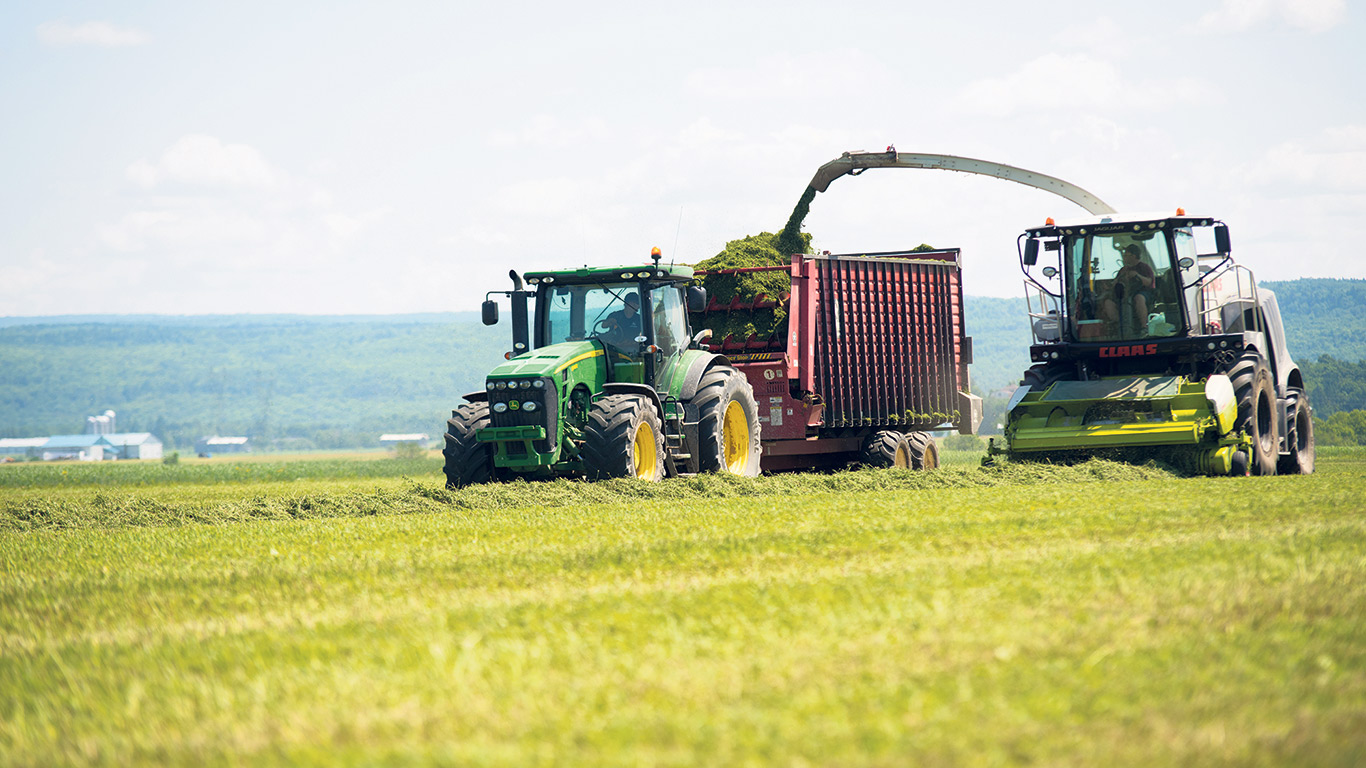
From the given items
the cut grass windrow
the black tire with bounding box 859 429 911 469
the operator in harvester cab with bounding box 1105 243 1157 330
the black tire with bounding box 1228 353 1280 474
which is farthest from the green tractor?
the black tire with bounding box 1228 353 1280 474

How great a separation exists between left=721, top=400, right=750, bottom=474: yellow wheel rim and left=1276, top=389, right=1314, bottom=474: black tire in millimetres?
6589

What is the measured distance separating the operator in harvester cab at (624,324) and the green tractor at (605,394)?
0.4 inches

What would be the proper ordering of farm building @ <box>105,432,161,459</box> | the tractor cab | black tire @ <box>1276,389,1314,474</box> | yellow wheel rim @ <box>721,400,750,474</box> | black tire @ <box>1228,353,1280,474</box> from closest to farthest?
the tractor cab
black tire @ <box>1228,353,1280,474</box>
yellow wheel rim @ <box>721,400,750,474</box>
black tire @ <box>1276,389,1314,474</box>
farm building @ <box>105,432,161,459</box>

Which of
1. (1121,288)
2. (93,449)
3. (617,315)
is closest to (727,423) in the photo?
(617,315)

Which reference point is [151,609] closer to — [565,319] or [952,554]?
[952,554]

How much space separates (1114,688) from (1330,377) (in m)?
86.3

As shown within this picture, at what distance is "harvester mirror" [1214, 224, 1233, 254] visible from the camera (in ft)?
44.3

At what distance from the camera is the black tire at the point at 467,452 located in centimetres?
1231

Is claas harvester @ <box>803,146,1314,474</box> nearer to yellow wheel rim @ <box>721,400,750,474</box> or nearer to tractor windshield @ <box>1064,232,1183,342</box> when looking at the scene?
tractor windshield @ <box>1064,232,1183,342</box>

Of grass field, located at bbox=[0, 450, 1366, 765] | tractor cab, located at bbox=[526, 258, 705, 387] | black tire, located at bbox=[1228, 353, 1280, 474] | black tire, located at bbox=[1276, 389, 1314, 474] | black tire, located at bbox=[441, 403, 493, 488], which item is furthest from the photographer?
black tire, located at bbox=[1276, 389, 1314, 474]

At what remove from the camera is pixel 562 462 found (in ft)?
40.8

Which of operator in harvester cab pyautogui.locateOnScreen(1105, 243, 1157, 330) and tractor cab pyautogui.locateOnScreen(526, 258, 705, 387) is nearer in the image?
tractor cab pyautogui.locateOnScreen(526, 258, 705, 387)

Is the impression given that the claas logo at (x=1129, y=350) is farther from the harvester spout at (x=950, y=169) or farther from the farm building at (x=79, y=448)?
the farm building at (x=79, y=448)

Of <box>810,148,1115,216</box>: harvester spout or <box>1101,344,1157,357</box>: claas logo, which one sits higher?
<box>810,148,1115,216</box>: harvester spout
